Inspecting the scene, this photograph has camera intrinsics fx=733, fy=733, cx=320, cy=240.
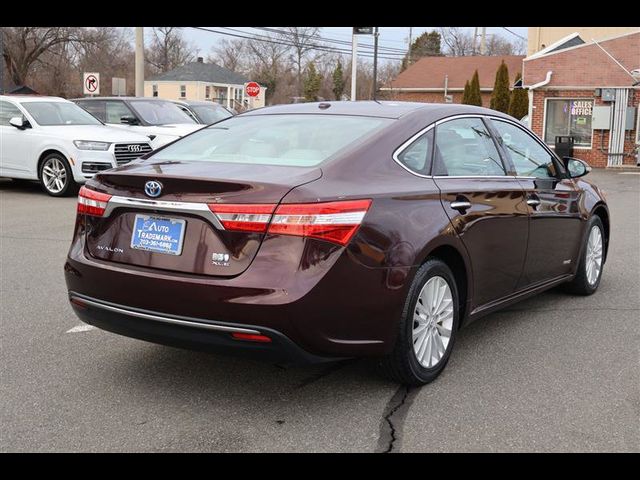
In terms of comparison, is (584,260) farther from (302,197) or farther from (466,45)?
(466,45)

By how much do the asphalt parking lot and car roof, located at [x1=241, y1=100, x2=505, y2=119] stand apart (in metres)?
1.49

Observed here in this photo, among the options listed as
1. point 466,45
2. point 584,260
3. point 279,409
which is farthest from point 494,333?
point 466,45

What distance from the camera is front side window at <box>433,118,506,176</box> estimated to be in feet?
14.2

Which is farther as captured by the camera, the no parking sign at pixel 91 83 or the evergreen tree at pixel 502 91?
the evergreen tree at pixel 502 91

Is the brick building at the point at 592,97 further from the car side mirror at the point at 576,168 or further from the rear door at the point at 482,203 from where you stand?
the rear door at the point at 482,203

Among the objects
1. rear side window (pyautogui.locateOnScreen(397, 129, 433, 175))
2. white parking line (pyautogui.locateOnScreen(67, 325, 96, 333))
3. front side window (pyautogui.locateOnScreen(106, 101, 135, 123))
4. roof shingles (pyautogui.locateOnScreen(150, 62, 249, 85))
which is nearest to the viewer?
rear side window (pyautogui.locateOnScreen(397, 129, 433, 175))

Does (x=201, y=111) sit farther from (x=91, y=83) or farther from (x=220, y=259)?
(x=220, y=259)

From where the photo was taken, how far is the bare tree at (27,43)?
48.9 m

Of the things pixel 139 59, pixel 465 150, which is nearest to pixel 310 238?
pixel 465 150

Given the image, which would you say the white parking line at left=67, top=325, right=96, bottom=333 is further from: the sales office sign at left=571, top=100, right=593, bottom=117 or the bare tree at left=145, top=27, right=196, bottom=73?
the bare tree at left=145, top=27, right=196, bottom=73

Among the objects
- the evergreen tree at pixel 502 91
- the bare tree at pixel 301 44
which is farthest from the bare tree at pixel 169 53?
the evergreen tree at pixel 502 91

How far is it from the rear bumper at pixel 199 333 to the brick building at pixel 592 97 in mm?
22690

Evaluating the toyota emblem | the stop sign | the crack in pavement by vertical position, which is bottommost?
the crack in pavement

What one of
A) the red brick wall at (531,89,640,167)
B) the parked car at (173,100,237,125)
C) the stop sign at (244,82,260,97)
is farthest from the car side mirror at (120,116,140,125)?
the red brick wall at (531,89,640,167)
